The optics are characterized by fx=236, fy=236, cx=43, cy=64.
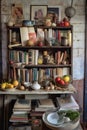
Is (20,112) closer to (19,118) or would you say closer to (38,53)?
(19,118)

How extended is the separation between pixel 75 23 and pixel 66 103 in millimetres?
1290

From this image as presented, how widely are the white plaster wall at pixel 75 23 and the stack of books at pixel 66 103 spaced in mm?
477

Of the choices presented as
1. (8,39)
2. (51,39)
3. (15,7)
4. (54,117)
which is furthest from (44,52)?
(54,117)

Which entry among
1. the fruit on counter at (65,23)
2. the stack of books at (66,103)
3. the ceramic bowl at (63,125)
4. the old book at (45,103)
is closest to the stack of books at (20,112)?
the old book at (45,103)

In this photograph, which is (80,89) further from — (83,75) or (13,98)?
(13,98)

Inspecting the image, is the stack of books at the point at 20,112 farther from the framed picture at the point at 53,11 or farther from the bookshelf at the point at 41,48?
the framed picture at the point at 53,11

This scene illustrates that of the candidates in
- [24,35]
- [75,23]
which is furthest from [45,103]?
[75,23]

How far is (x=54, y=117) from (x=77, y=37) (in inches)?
60.6

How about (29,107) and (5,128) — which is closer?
(29,107)

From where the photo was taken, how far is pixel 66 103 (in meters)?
3.35

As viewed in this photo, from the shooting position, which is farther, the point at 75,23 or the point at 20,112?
the point at 75,23

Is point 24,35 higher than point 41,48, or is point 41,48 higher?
point 24,35

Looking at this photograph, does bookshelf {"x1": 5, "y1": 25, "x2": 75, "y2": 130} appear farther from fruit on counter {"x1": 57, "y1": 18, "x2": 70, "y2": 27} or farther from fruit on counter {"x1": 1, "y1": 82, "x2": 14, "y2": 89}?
fruit on counter {"x1": 1, "y1": 82, "x2": 14, "y2": 89}

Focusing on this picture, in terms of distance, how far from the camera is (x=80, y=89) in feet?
12.8
